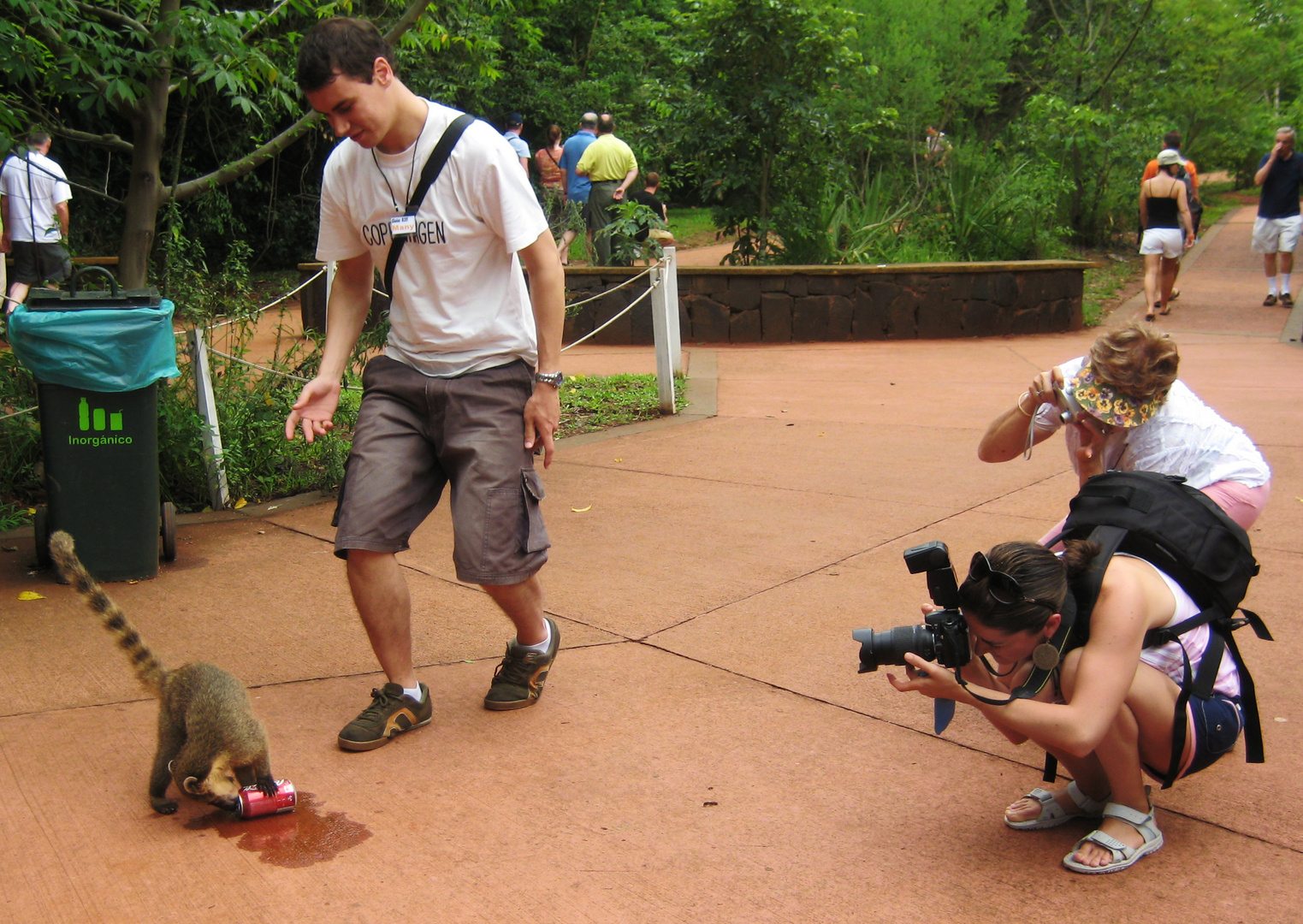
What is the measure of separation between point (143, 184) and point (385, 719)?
383 centimetres

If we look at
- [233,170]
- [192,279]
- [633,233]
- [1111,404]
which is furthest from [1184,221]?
[1111,404]

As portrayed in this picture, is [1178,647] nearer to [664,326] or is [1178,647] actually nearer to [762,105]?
[664,326]

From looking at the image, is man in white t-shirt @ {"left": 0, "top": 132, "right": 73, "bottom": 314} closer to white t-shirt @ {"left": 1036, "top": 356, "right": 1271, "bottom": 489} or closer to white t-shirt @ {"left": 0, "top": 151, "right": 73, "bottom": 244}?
white t-shirt @ {"left": 0, "top": 151, "right": 73, "bottom": 244}

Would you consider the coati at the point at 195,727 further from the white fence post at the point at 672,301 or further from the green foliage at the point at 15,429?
the white fence post at the point at 672,301

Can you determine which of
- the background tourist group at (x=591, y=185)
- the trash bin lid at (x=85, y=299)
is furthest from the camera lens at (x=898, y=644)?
the background tourist group at (x=591, y=185)

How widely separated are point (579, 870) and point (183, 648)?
1945mm

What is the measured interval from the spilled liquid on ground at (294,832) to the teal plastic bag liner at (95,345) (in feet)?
7.21

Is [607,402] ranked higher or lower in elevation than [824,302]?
lower

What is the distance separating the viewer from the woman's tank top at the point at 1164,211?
478 inches

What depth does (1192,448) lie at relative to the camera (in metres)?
3.00

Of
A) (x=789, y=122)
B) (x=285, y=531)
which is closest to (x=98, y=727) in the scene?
(x=285, y=531)

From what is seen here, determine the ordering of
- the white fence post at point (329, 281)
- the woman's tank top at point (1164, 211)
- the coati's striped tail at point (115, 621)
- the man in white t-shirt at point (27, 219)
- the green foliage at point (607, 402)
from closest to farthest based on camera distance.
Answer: the coati's striped tail at point (115, 621), the white fence post at point (329, 281), the green foliage at point (607, 402), the man in white t-shirt at point (27, 219), the woman's tank top at point (1164, 211)

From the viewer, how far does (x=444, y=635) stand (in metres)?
4.08

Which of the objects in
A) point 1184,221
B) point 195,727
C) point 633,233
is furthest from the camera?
point 1184,221
